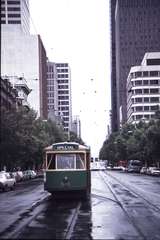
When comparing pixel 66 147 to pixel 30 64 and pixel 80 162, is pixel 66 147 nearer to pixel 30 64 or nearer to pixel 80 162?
pixel 80 162

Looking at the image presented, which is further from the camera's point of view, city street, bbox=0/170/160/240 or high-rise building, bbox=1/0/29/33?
high-rise building, bbox=1/0/29/33

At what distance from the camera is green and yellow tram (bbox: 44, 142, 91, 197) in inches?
1198

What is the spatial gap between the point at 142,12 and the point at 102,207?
3819cm

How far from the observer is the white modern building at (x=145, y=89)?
533ft

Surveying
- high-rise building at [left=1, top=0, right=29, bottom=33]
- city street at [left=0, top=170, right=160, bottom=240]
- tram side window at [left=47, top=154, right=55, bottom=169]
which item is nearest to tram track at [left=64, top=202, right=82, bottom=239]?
city street at [left=0, top=170, right=160, bottom=240]

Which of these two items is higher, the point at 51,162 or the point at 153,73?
the point at 153,73

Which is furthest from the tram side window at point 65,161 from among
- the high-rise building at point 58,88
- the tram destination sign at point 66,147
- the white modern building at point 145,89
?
the white modern building at point 145,89

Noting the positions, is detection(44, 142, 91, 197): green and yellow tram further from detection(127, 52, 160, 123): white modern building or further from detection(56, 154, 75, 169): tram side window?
detection(127, 52, 160, 123): white modern building

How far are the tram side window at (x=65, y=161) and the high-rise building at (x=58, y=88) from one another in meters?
107

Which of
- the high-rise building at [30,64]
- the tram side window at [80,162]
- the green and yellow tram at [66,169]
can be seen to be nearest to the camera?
the green and yellow tram at [66,169]

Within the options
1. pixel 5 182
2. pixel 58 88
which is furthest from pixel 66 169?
pixel 58 88

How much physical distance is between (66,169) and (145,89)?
13723 cm

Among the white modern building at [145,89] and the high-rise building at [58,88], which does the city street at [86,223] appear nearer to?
the high-rise building at [58,88]

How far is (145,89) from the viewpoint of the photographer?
166 metres
